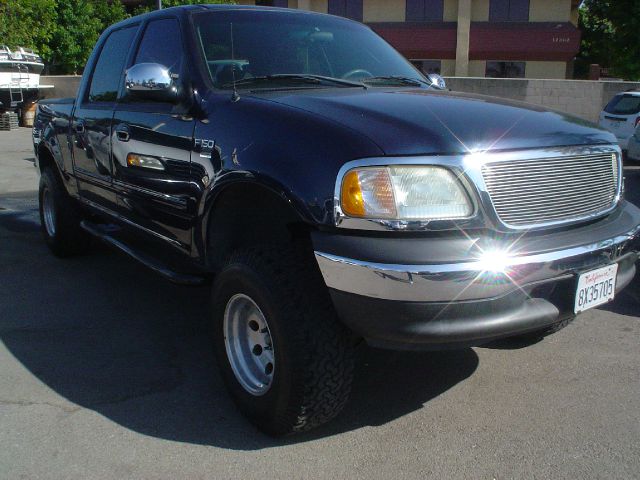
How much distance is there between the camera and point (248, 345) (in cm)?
327

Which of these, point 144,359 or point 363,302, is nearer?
point 363,302

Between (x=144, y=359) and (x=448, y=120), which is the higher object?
(x=448, y=120)

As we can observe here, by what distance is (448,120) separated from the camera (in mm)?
2891

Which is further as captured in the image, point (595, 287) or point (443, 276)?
point (595, 287)

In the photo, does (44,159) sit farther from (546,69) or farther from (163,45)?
(546,69)

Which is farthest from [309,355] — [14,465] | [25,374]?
[25,374]

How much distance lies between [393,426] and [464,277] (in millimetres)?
1014

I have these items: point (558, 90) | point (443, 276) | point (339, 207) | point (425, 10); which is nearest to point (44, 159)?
point (339, 207)

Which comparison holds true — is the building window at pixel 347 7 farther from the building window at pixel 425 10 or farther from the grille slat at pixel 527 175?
the grille slat at pixel 527 175

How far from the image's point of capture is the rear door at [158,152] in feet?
11.7

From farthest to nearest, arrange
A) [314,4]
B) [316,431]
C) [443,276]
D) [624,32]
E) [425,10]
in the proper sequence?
[314,4], [425,10], [624,32], [316,431], [443,276]

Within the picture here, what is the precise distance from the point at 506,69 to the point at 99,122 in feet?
108

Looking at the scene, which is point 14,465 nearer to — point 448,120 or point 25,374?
point 25,374

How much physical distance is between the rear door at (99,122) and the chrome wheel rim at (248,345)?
168 cm
